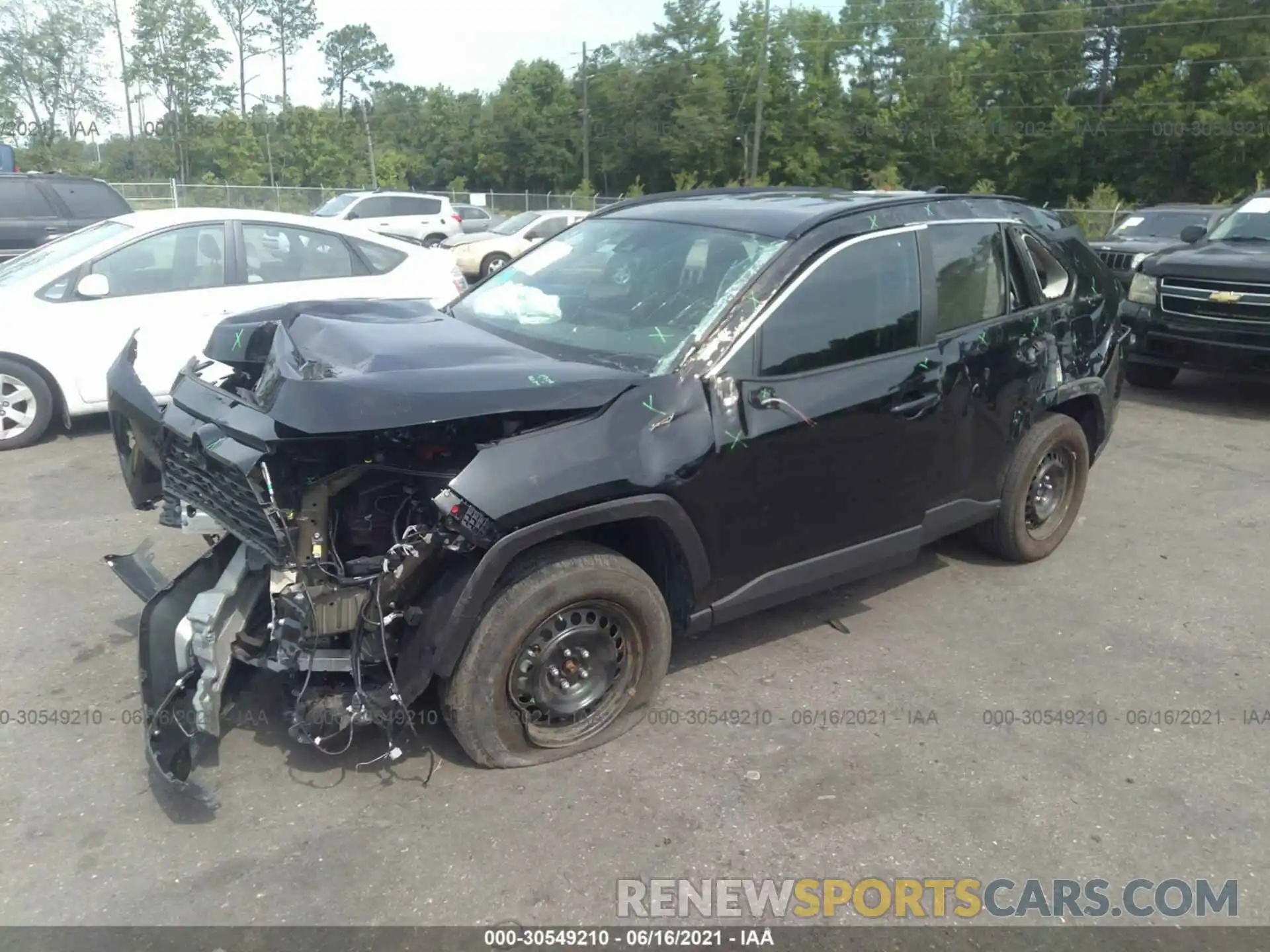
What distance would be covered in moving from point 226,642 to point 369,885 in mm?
893

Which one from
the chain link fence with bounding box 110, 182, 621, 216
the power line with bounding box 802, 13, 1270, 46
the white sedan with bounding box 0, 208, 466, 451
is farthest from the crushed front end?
the power line with bounding box 802, 13, 1270, 46

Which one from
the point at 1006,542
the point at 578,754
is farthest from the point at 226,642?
the point at 1006,542

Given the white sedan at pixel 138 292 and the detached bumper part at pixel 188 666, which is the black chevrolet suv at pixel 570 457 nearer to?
the detached bumper part at pixel 188 666

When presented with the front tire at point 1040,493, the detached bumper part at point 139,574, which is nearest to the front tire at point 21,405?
the detached bumper part at point 139,574

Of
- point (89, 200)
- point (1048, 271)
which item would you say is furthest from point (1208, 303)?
point (89, 200)

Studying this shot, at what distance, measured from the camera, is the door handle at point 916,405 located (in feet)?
13.7

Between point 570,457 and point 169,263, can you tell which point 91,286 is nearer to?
point 169,263

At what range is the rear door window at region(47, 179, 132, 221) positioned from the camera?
11.7 metres

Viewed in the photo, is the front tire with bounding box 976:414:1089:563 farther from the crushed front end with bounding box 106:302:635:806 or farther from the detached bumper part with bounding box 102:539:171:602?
the detached bumper part with bounding box 102:539:171:602

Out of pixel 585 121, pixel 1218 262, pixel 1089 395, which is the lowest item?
pixel 1089 395

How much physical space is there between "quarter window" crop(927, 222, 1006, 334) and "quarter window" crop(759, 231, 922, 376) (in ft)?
0.61

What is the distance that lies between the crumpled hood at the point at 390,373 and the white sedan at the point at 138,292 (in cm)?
281

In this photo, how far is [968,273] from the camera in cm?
468

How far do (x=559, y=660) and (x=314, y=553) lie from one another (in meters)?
0.90
